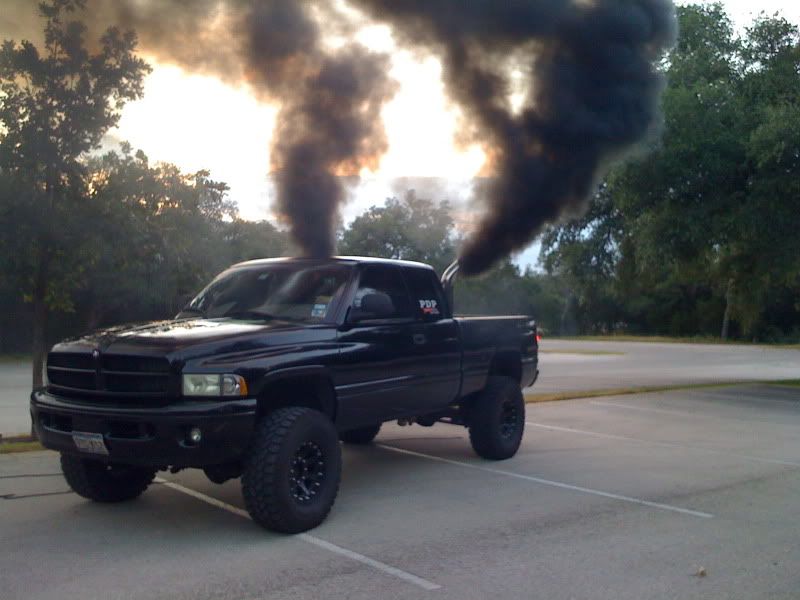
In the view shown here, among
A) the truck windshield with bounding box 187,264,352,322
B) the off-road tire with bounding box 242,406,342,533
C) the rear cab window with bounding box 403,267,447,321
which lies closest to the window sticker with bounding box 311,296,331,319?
the truck windshield with bounding box 187,264,352,322

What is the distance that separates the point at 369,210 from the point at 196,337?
969 cm

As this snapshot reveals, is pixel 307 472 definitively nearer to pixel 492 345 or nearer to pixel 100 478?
pixel 100 478

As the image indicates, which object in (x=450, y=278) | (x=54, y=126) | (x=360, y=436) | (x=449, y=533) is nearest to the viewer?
(x=449, y=533)

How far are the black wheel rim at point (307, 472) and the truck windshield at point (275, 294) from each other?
110 centimetres

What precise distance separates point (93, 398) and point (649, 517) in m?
4.18

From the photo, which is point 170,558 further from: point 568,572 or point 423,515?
point 568,572

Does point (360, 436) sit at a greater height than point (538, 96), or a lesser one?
lesser

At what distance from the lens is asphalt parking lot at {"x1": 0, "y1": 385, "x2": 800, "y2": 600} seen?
16.5ft

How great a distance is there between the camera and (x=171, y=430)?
18.1 feet

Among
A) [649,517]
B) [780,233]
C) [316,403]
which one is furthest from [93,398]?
[780,233]

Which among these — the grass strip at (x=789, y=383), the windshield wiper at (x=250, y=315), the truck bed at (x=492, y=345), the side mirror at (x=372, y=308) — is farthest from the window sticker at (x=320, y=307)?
the grass strip at (x=789, y=383)

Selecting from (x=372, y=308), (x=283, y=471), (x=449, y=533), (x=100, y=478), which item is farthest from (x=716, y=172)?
(x=100, y=478)

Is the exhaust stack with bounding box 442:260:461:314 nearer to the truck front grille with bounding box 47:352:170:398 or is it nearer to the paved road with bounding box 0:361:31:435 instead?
the truck front grille with bounding box 47:352:170:398

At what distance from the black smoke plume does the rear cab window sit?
259 cm
